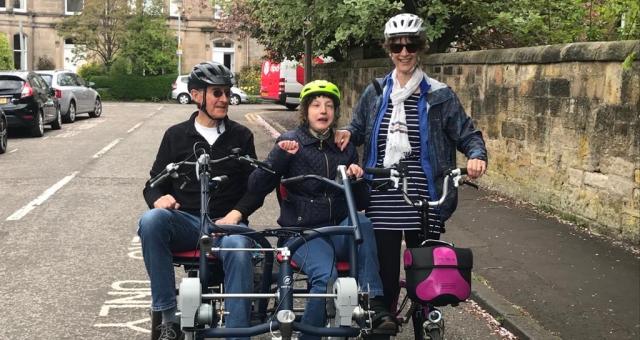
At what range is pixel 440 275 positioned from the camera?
3.71 metres

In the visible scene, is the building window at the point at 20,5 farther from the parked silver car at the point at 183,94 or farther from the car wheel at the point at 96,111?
the car wheel at the point at 96,111

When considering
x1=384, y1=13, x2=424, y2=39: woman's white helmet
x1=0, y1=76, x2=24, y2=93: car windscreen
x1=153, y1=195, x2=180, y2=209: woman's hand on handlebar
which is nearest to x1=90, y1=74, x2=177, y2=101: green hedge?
x1=0, y1=76, x2=24, y2=93: car windscreen

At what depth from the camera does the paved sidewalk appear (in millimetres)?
5117

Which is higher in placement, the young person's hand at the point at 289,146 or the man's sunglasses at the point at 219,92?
the man's sunglasses at the point at 219,92

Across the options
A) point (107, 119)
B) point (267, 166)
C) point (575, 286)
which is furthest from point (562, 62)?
point (107, 119)

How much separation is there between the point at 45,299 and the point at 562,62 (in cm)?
606

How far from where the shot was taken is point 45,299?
19.0 ft

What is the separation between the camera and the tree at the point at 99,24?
43469 millimetres

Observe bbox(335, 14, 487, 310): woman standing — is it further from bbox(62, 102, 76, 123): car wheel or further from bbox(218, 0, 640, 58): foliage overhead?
bbox(62, 102, 76, 123): car wheel

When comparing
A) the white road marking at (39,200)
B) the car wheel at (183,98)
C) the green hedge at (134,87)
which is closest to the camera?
the white road marking at (39,200)

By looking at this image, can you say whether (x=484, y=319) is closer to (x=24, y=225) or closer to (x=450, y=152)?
(x=450, y=152)

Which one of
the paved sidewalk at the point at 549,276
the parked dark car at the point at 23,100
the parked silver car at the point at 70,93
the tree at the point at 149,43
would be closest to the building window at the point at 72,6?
the tree at the point at 149,43

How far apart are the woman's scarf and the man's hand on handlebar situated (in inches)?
36.0

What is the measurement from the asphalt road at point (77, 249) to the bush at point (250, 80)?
32.6 metres
